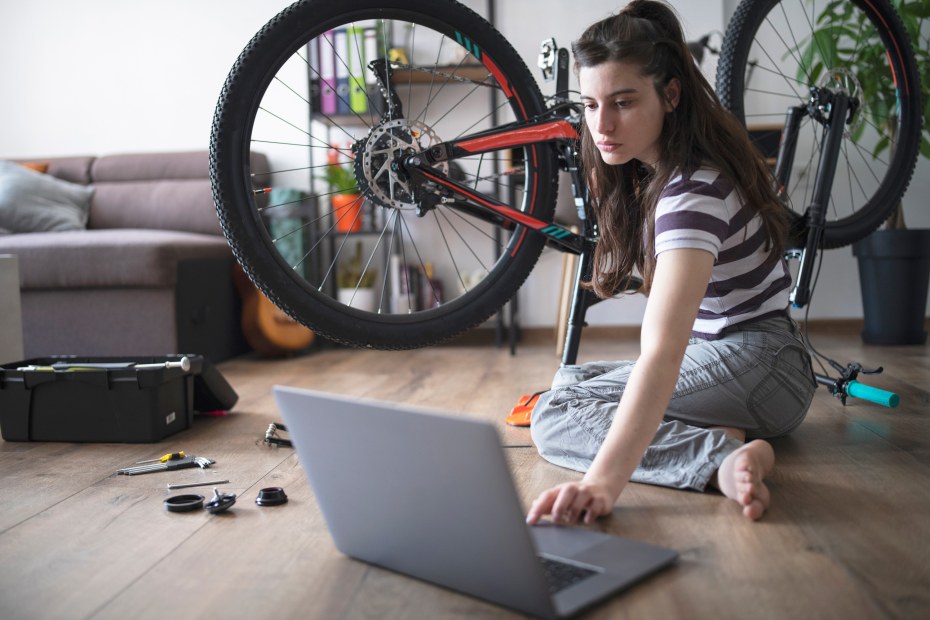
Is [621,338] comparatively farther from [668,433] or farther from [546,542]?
[546,542]

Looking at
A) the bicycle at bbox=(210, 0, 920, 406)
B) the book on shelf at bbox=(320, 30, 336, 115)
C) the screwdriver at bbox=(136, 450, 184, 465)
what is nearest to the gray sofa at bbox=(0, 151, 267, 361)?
the book on shelf at bbox=(320, 30, 336, 115)

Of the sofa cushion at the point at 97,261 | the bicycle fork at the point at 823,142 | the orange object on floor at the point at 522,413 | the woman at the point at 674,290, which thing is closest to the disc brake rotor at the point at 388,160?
the woman at the point at 674,290

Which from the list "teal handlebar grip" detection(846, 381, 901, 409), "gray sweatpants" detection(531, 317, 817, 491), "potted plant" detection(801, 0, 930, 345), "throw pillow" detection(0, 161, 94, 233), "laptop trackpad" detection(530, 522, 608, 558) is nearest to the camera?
"laptop trackpad" detection(530, 522, 608, 558)

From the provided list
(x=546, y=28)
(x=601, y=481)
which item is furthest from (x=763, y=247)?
(x=546, y=28)

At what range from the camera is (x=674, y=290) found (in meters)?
1.11

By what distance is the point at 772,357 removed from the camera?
1420mm

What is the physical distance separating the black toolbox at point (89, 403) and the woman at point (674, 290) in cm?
78

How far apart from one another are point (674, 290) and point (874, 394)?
2.84 feet

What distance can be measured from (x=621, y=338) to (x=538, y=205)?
1.89 meters

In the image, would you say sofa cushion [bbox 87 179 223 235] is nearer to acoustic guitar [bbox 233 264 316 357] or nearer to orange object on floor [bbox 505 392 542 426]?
acoustic guitar [bbox 233 264 316 357]

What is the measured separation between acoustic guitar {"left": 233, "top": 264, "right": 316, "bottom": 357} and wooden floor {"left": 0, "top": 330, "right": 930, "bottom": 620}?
1.28 metres

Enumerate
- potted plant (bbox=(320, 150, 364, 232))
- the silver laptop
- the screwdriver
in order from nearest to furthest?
1. the silver laptop
2. the screwdriver
3. potted plant (bbox=(320, 150, 364, 232))

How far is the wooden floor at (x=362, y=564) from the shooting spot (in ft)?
2.89

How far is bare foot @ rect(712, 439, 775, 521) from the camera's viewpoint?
3.72 ft
